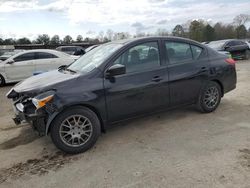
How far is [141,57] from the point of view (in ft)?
14.8

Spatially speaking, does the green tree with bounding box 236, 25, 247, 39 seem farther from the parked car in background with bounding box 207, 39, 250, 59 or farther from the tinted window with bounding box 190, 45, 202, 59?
the tinted window with bounding box 190, 45, 202, 59

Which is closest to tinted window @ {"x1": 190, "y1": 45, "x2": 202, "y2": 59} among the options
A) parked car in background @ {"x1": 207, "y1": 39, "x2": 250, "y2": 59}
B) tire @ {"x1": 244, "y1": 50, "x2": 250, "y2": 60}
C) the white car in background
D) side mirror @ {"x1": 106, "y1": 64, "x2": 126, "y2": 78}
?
side mirror @ {"x1": 106, "y1": 64, "x2": 126, "y2": 78}

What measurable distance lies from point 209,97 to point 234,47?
517 inches

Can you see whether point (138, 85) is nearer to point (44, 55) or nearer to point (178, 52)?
point (178, 52)

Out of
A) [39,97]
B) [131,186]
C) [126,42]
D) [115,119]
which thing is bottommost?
[131,186]

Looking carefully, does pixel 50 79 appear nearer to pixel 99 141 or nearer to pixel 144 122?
pixel 99 141

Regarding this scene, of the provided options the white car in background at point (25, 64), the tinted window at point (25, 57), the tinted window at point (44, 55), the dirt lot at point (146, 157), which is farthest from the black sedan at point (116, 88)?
the tinted window at point (25, 57)

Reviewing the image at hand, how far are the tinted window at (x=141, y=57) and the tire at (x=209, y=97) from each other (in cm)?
131

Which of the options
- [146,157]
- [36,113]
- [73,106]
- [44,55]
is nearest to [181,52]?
[146,157]

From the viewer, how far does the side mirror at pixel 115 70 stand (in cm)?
398

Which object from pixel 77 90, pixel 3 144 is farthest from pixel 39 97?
pixel 3 144

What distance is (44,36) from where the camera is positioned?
59.1 metres

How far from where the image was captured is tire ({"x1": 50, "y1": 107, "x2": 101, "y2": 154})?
3.75m

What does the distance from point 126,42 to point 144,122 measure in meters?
1.63
